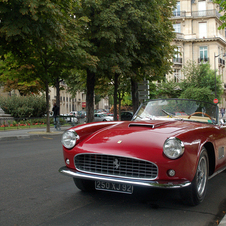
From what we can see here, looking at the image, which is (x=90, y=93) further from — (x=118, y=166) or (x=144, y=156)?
(x=144, y=156)

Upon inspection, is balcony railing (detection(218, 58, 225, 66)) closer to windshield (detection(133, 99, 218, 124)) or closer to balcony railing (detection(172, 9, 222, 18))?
balcony railing (detection(172, 9, 222, 18))

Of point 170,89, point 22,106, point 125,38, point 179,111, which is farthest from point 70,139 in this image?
point 170,89

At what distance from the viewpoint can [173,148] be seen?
381cm

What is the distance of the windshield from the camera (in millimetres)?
5527

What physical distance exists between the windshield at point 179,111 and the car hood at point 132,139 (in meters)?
0.86

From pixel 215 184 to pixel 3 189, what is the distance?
352 cm

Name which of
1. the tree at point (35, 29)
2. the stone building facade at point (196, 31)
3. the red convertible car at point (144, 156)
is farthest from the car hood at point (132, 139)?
the stone building facade at point (196, 31)

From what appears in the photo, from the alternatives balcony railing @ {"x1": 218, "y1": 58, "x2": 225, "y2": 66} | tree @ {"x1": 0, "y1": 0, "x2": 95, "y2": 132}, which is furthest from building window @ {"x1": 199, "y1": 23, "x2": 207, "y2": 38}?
tree @ {"x1": 0, "y1": 0, "x2": 95, "y2": 132}

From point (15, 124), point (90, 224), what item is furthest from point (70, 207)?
point (15, 124)

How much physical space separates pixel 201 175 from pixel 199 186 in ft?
0.52

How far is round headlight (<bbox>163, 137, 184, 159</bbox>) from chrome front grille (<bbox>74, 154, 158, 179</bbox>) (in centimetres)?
23

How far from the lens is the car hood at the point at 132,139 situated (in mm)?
3913

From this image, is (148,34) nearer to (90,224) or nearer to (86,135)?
(86,135)

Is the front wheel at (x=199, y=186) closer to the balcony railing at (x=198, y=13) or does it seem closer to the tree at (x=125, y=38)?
the tree at (x=125, y=38)
